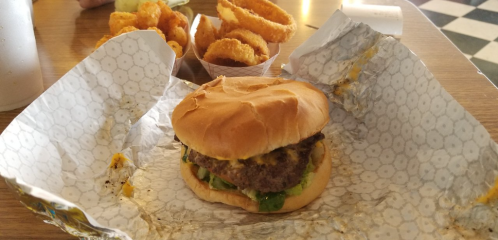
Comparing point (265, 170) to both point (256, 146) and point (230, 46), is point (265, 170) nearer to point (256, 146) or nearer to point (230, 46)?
point (256, 146)

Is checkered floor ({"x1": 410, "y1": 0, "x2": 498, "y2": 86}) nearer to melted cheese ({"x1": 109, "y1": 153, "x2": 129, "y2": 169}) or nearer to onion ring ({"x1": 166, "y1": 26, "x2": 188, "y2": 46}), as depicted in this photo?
onion ring ({"x1": 166, "y1": 26, "x2": 188, "y2": 46})

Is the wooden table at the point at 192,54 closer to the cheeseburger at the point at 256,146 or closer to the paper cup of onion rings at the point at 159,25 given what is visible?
the paper cup of onion rings at the point at 159,25

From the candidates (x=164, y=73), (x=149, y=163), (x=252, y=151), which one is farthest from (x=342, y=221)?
(x=164, y=73)

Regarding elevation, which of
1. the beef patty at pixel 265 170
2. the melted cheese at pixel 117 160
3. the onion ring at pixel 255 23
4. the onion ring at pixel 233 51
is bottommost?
the melted cheese at pixel 117 160

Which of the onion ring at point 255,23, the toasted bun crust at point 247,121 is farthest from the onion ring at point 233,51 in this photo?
the toasted bun crust at point 247,121

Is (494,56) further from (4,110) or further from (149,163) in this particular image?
(4,110)

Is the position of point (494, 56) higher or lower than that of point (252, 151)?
lower

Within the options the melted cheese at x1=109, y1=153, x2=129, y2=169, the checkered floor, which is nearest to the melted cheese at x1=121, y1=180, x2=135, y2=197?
the melted cheese at x1=109, y1=153, x2=129, y2=169
